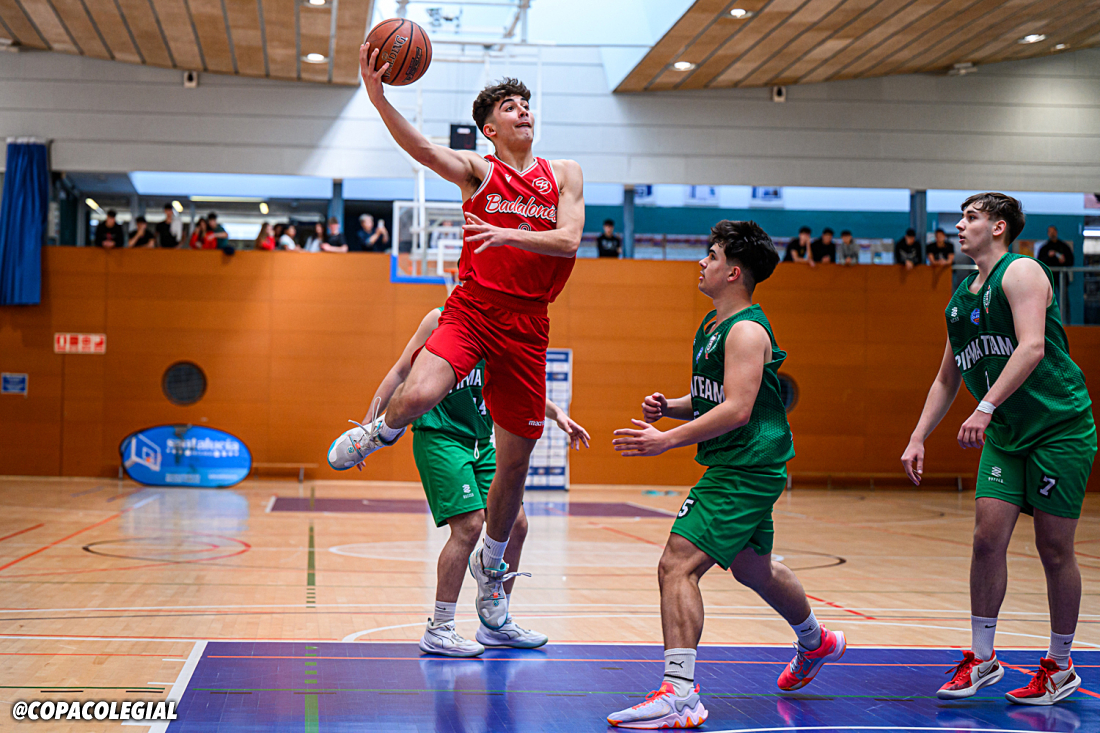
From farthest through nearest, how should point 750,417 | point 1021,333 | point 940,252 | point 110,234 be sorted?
point 940,252 → point 110,234 → point 1021,333 → point 750,417

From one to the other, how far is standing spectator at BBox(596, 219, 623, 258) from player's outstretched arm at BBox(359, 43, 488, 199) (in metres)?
12.4

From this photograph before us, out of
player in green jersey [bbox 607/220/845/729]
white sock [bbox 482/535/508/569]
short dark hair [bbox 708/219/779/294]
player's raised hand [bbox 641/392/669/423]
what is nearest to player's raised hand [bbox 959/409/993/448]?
player in green jersey [bbox 607/220/845/729]

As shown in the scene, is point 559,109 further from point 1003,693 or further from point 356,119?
point 1003,693

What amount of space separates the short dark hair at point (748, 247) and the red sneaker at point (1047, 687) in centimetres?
191

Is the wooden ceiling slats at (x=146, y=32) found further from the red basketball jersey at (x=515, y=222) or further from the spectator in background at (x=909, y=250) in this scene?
the spectator in background at (x=909, y=250)

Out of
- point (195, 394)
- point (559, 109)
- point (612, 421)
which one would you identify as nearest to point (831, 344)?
point (612, 421)

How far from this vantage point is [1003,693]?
3.76 m

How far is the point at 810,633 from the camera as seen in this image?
3.59 m

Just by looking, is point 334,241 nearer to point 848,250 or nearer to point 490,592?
point 848,250

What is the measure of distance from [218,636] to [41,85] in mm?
14469

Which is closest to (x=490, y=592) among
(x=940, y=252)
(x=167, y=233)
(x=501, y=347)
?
(x=501, y=347)

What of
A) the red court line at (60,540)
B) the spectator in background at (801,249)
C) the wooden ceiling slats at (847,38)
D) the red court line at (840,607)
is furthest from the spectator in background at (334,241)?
the red court line at (840,607)

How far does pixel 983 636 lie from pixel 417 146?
2.92m

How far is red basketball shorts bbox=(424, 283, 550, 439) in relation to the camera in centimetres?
373
